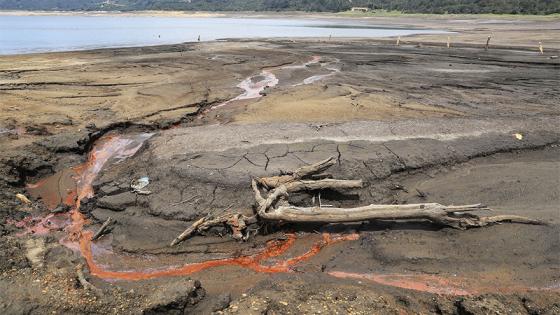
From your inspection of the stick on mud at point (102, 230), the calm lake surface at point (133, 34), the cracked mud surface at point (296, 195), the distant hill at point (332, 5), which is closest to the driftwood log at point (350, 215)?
the cracked mud surface at point (296, 195)

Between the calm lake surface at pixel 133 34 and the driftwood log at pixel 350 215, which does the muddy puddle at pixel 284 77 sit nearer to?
the driftwood log at pixel 350 215

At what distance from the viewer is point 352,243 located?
20.3 feet

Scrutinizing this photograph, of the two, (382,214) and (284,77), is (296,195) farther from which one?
(284,77)

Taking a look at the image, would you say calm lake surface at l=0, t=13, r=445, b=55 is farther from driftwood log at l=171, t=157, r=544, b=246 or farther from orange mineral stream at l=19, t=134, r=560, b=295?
driftwood log at l=171, t=157, r=544, b=246

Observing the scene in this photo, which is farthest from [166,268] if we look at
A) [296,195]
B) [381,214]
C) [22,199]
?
[22,199]

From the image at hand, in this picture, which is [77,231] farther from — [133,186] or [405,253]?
[405,253]

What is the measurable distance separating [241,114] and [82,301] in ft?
26.2

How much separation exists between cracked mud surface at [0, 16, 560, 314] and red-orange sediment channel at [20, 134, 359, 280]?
99mm

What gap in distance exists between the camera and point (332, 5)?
102 m

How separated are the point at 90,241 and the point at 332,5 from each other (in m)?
105

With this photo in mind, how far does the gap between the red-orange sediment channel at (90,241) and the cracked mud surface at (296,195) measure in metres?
0.10

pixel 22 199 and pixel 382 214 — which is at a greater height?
pixel 382 214

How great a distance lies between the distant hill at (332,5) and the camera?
64.6 m

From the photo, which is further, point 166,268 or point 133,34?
point 133,34
